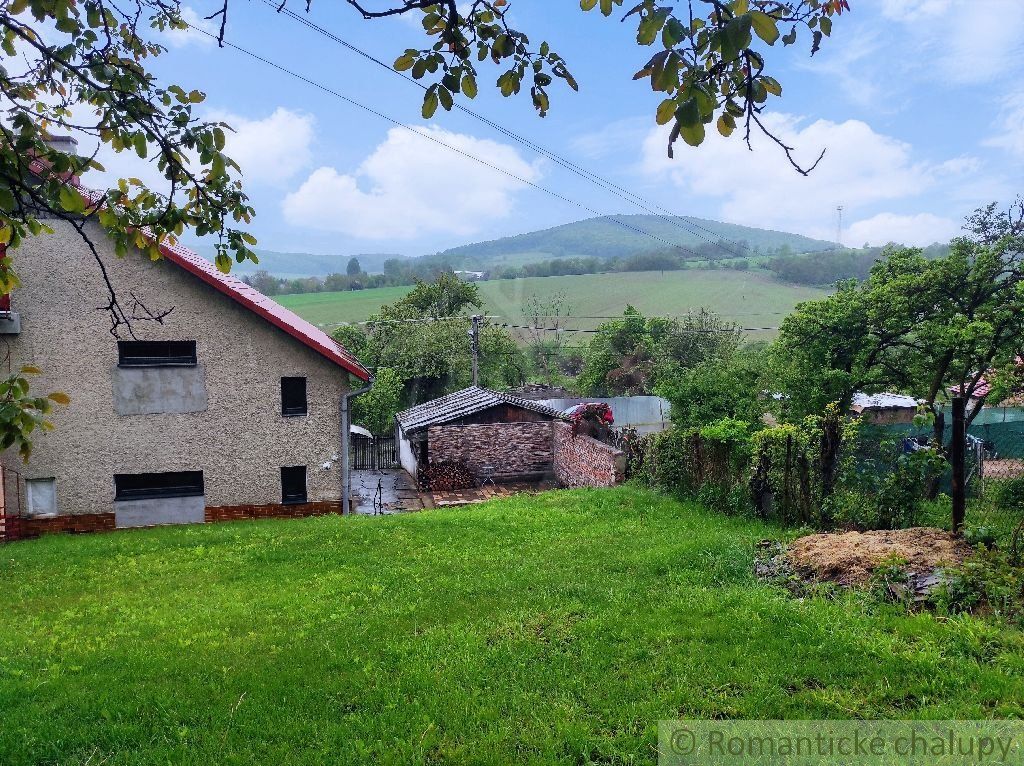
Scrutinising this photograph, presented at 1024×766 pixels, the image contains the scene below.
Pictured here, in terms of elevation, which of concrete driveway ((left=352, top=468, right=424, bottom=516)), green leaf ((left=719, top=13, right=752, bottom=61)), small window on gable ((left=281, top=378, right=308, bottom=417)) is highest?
green leaf ((left=719, top=13, right=752, bottom=61))

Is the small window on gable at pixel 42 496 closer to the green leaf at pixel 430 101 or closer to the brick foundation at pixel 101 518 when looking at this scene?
the brick foundation at pixel 101 518

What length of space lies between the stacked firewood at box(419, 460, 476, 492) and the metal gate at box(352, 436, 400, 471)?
4699 millimetres

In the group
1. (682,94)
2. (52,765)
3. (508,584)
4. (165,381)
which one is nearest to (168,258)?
(165,381)

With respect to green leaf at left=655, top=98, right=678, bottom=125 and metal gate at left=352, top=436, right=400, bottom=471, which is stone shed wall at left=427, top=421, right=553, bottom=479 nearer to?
metal gate at left=352, top=436, right=400, bottom=471

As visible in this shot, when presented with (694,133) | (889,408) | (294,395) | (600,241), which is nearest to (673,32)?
(694,133)

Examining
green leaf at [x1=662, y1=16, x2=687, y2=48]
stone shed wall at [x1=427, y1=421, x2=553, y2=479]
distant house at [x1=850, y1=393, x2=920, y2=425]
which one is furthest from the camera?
distant house at [x1=850, y1=393, x2=920, y2=425]

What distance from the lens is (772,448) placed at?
369 inches

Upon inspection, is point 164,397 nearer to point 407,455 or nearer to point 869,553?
point 407,455

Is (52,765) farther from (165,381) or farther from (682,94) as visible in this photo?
(165,381)

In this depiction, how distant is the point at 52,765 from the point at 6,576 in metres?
6.30

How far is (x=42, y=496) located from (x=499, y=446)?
37.4 ft

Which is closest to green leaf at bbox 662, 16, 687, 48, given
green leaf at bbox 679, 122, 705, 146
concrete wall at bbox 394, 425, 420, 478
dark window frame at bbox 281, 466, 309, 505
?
green leaf at bbox 679, 122, 705, 146

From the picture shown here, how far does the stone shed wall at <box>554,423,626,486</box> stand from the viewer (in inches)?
579

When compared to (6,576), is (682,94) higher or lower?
higher
